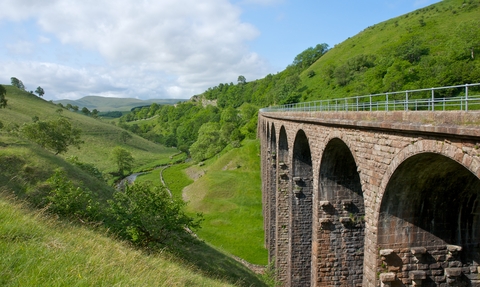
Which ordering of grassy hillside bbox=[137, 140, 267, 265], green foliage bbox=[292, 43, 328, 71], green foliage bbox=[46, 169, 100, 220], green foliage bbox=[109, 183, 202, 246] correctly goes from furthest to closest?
green foliage bbox=[292, 43, 328, 71]
grassy hillside bbox=[137, 140, 267, 265]
green foliage bbox=[109, 183, 202, 246]
green foliage bbox=[46, 169, 100, 220]

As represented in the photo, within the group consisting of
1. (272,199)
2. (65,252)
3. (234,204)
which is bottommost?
(234,204)

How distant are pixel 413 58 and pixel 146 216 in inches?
2345

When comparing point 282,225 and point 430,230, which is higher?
point 430,230

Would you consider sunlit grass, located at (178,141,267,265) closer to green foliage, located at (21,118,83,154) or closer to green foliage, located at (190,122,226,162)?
green foliage, located at (190,122,226,162)

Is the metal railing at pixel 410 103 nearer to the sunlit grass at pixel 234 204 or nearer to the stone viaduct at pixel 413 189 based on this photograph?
the stone viaduct at pixel 413 189

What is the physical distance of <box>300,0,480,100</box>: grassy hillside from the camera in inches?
1858

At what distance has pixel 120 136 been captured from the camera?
97562mm

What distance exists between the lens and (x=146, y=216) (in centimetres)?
1490

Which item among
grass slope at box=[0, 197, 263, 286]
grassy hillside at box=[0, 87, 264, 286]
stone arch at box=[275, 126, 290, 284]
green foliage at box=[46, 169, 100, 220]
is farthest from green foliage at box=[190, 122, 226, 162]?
grass slope at box=[0, 197, 263, 286]

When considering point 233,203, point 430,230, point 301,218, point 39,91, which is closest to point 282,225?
point 301,218

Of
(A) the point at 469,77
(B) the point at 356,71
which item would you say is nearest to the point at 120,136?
(B) the point at 356,71

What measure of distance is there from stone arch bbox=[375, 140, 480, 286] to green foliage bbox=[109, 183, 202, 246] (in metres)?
8.74

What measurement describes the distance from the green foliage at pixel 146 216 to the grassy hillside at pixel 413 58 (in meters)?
41.0

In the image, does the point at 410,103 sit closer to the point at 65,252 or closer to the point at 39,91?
the point at 65,252
